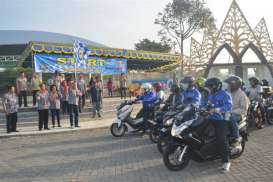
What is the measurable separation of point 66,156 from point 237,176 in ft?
13.9

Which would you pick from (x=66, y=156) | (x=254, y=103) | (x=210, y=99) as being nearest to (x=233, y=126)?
(x=210, y=99)

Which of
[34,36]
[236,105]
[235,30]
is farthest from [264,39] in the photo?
[236,105]

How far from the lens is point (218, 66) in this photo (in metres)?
63.1

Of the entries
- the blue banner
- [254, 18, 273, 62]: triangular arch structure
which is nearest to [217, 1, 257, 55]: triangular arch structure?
[254, 18, 273, 62]: triangular arch structure

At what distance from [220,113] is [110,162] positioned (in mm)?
2664

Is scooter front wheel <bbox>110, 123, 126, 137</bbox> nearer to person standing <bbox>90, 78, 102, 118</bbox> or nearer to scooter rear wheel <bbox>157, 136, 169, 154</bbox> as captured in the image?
scooter rear wheel <bbox>157, 136, 169, 154</bbox>

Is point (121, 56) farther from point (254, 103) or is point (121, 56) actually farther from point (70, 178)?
point (70, 178)

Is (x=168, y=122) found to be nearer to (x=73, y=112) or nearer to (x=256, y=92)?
(x=256, y=92)

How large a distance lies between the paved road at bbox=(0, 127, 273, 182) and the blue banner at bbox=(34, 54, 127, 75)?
26.5 ft

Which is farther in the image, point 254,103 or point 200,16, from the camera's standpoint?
point 200,16

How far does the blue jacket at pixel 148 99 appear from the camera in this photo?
11.8 metres

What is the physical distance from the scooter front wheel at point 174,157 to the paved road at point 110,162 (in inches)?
5.4

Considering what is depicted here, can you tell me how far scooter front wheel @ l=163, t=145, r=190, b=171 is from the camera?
7121 millimetres

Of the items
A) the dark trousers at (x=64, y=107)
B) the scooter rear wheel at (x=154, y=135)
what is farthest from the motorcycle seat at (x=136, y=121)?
the dark trousers at (x=64, y=107)
